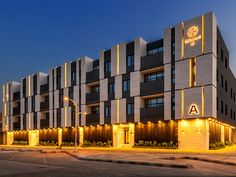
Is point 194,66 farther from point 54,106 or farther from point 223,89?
point 54,106

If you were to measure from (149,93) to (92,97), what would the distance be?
1184 cm

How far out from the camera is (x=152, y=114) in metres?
39.8

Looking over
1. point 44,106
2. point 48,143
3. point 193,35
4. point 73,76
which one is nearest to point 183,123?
point 193,35

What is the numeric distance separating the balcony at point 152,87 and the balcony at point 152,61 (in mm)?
2111

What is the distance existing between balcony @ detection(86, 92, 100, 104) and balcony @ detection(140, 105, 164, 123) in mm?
9409

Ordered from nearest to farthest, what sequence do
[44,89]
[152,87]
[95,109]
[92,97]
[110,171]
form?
[110,171] → [152,87] → [92,97] → [95,109] → [44,89]

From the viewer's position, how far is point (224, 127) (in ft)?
152

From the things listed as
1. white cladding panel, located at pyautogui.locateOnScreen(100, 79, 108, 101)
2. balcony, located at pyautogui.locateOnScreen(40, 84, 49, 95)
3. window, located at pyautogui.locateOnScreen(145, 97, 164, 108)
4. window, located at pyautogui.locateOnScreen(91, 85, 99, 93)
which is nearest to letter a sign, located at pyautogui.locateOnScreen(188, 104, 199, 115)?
window, located at pyautogui.locateOnScreen(145, 97, 164, 108)

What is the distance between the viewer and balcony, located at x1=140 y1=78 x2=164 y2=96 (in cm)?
3922

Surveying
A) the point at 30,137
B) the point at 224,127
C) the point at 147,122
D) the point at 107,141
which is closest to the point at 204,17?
the point at 147,122

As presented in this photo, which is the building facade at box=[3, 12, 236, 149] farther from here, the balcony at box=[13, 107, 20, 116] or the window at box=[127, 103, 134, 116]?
the balcony at box=[13, 107, 20, 116]

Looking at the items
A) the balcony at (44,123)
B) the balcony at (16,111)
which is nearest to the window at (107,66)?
the balcony at (44,123)

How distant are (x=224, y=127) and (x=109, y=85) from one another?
18.6 metres

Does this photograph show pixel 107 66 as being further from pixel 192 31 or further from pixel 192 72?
pixel 192 31
